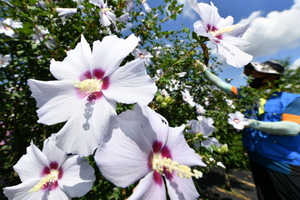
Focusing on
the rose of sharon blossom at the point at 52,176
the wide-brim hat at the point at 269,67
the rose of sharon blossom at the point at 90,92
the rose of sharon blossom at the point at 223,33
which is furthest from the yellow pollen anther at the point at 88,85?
the wide-brim hat at the point at 269,67

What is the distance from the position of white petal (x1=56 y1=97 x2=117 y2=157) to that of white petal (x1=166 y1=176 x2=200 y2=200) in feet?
1.13

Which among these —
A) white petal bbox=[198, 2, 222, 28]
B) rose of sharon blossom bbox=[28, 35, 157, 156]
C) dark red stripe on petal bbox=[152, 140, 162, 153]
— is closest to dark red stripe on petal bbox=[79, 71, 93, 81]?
rose of sharon blossom bbox=[28, 35, 157, 156]

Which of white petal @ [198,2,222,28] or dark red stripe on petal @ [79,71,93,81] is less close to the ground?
white petal @ [198,2,222,28]

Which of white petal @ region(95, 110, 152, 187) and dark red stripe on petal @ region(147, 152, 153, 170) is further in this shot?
dark red stripe on petal @ region(147, 152, 153, 170)

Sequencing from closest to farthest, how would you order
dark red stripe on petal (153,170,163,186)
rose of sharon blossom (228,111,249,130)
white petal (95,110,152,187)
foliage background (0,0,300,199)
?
white petal (95,110,152,187), dark red stripe on petal (153,170,163,186), foliage background (0,0,300,199), rose of sharon blossom (228,111,249,130)

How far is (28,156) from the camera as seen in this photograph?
858 millimetres

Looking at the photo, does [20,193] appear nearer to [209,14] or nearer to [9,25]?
[209,14]

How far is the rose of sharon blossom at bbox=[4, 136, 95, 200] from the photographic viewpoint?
2.20ft

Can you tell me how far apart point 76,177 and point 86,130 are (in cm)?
28

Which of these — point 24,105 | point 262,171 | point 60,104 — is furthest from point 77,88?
point 262,171

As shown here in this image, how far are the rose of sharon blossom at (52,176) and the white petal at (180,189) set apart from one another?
0.32 meters

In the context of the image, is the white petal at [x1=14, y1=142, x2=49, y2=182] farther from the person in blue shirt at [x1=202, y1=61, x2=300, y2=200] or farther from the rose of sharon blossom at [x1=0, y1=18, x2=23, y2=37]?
the person in blue shirt at [x1=202, y1=61, x2=300, y2=200]

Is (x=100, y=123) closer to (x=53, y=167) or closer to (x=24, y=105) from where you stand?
(x=53, y=167)

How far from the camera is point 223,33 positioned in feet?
3.05
